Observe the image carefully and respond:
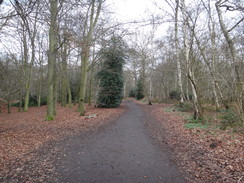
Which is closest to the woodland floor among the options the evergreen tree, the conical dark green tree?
the conical dark green tree

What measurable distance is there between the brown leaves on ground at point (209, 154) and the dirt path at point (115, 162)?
48 cm

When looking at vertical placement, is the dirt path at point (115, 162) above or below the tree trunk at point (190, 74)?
below

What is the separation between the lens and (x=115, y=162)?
452 centimetres

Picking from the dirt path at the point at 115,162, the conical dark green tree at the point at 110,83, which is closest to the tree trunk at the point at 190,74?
the dirt path at the point at 115,162

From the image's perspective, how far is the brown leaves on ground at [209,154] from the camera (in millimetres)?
3752

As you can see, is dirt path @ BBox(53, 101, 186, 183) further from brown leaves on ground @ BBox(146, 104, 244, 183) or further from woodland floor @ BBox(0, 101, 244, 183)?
brown leaves on ground @ BBox(146, 104, 244, 183)

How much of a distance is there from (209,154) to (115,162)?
2.85 m

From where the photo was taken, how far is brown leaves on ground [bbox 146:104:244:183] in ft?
12.3

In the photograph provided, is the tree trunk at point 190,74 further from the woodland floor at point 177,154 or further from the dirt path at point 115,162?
the dirt path at point 115,162

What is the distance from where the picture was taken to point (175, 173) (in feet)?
12.9

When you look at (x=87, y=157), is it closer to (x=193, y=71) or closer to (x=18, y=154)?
(x=18, y=154)

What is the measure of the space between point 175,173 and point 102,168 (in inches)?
70.5

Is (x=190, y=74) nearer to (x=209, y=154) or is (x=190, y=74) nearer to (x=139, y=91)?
(x=209, y=154)

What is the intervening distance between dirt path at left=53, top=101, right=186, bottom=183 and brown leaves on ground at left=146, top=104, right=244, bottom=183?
475 millimetres
